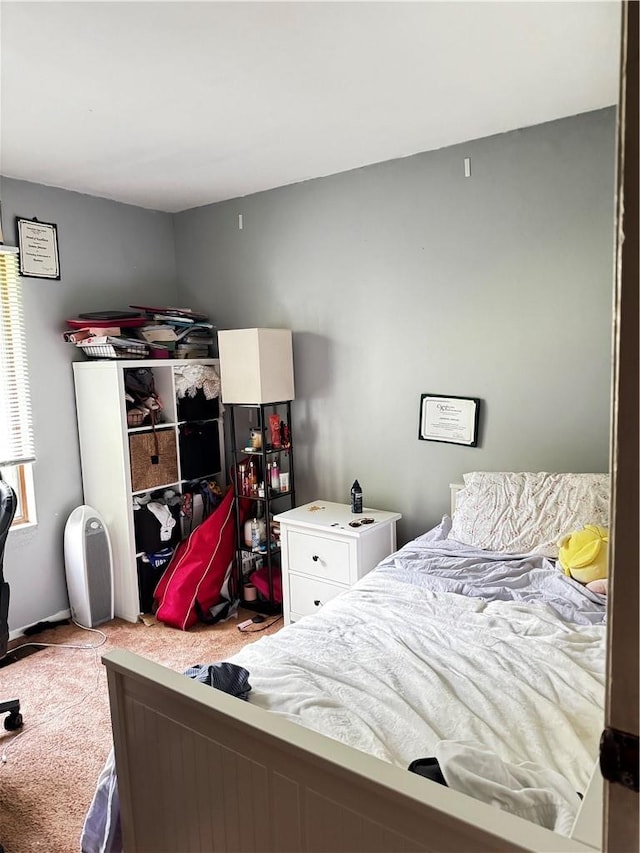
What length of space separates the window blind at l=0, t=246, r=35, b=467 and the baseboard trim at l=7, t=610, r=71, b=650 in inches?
36.3

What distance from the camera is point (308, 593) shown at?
10.4ft

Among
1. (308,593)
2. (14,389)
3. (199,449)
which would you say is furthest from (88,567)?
Answer: (308,593)

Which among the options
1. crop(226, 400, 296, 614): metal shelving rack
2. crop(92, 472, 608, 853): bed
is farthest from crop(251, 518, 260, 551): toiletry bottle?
crop(92, 472, 608, 853): bed

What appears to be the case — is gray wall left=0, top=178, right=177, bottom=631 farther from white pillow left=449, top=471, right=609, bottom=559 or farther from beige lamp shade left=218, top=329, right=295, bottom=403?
white pillow left=449, top=471, right=609, bottom=559

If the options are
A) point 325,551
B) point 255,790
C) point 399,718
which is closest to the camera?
point 255,790

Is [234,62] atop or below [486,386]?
atop

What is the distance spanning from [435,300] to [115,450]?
1.95 m

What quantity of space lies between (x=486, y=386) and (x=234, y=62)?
70.9 inches

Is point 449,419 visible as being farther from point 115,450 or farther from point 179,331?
point 115,450

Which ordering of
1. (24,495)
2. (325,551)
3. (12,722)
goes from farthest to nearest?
(24,495) → (325,551) → (12,722)

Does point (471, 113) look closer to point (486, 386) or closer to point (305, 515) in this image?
point (486, 386)

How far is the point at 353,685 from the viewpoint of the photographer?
1683mm

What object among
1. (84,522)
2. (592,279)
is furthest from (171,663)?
(592,279)

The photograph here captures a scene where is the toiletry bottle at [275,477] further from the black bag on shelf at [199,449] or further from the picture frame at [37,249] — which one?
the picture frame at [37,249]
